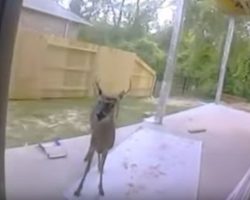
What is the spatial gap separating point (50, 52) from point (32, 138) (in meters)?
0.49

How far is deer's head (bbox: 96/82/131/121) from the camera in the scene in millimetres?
1423

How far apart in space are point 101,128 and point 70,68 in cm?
33

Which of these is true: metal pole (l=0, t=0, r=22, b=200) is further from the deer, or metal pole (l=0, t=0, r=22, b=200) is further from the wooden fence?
the deer

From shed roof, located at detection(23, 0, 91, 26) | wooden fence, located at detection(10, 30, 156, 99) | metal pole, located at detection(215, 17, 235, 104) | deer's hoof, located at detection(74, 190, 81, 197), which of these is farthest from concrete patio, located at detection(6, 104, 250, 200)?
metal pole, located at detection(215, 17, 235, 104)

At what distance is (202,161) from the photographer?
2.21m

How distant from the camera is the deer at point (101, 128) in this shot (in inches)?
56.7

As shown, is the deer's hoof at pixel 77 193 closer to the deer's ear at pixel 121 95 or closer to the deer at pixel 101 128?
the deer at pixel 101 128

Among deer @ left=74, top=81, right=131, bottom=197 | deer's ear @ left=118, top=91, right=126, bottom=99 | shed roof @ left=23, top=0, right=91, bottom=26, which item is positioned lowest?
deer @ left=74, top=81, right=131, bottom=197

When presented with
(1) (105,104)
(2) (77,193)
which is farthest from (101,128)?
(2) (77,193)

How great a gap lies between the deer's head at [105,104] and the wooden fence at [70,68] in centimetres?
3

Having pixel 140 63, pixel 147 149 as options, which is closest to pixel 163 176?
pixel 147 149

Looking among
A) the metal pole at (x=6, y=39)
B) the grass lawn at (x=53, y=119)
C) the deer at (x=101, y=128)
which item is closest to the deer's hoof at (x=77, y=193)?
the deer at (x=101, y=128)

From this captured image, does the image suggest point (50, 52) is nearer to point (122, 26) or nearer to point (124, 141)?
point (122, 26)

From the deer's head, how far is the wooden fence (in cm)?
3
